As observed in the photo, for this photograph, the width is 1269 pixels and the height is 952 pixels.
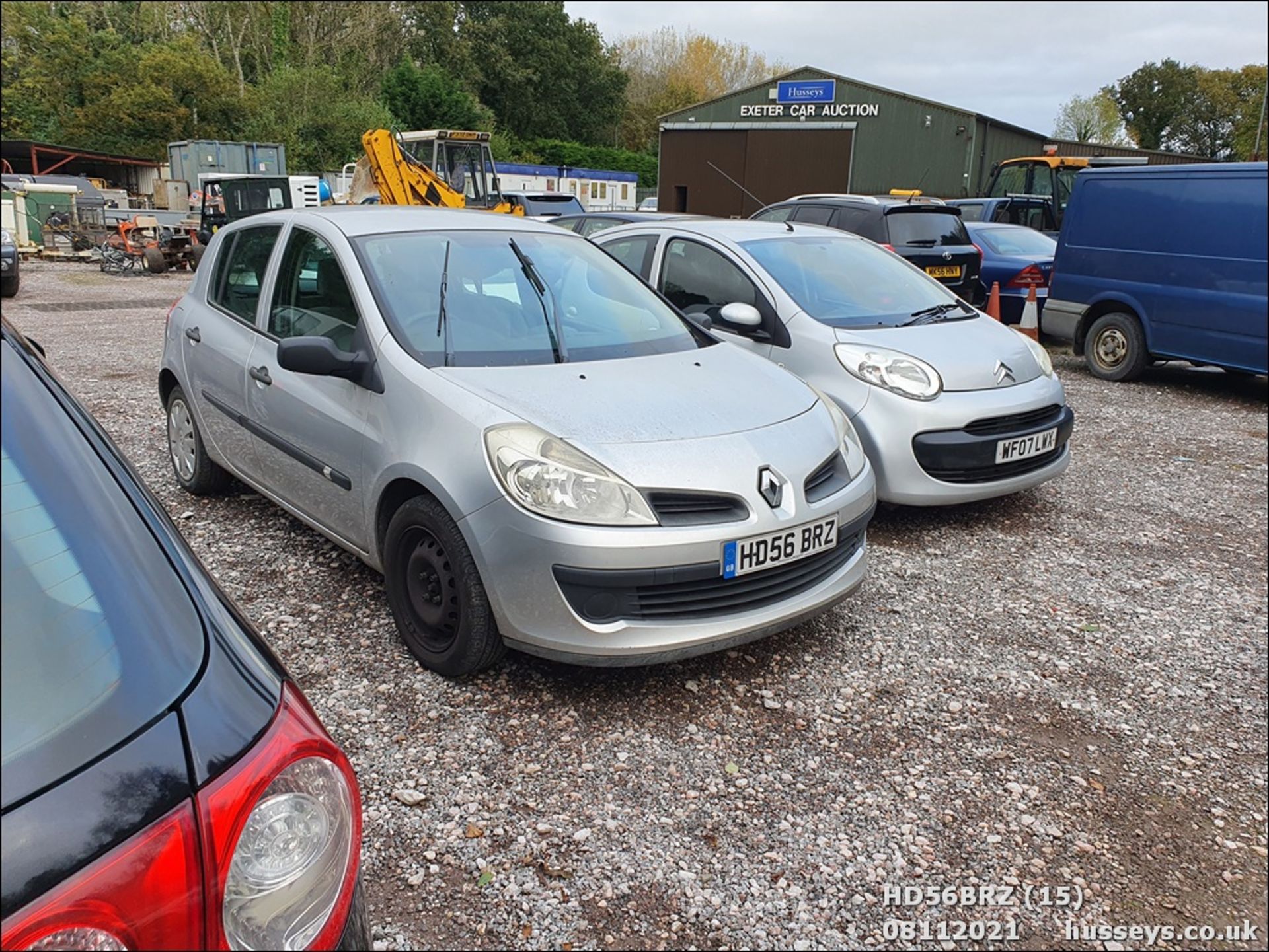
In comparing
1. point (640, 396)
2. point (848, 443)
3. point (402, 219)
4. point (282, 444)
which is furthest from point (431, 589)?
point (402, 219)

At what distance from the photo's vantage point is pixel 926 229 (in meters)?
9.55

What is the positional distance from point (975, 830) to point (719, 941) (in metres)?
0.82

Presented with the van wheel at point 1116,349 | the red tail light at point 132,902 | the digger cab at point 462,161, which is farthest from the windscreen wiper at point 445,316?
the digger cab at point 462,161

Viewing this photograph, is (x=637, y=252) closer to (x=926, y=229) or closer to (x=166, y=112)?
(x=926, y=229)

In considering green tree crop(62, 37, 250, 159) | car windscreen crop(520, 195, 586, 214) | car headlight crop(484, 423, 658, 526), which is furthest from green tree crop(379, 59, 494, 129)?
car headlight crop(484, 423, 658, 526)

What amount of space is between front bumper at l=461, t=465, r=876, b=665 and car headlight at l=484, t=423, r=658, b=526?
0.12 feet

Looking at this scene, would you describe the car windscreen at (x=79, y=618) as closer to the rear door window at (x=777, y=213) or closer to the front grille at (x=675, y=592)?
the front grille at (x=675, y=592)

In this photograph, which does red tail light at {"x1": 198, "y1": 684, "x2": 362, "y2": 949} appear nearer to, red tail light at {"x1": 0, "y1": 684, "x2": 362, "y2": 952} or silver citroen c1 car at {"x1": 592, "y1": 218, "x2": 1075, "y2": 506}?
red tail light at {"x1": 0, "y1": 684, "x2": 362, "y2": 952}

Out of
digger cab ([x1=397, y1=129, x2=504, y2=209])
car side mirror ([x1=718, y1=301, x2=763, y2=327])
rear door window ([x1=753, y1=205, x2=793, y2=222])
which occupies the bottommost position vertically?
car side mirror ([x1=718, y1=301, x2=763, y2=327])

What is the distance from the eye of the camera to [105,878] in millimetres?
969

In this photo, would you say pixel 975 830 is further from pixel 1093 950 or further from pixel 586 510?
pixel 586 510

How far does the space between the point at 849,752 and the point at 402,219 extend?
288 centimetres

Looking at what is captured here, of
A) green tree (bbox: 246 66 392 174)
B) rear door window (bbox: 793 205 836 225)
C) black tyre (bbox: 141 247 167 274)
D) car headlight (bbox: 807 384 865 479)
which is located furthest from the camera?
green tree (bbox: 246 66 392 174)

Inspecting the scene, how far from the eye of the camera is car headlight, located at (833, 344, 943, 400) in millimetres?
4562
